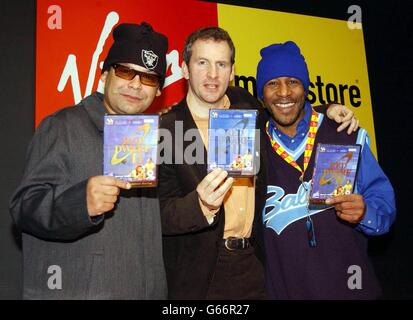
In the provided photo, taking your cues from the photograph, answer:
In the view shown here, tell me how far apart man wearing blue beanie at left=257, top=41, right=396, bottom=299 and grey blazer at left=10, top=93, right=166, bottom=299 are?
2.54 feet

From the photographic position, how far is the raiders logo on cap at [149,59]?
2.40 meters

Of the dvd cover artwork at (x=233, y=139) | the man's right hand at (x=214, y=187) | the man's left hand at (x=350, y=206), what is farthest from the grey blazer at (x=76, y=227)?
the man's left hand at (x=350, y=206)

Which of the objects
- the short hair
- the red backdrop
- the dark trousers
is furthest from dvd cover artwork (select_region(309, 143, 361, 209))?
the red backdrop

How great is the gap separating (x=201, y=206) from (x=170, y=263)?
505 mm

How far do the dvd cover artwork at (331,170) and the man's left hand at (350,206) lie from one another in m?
0.03

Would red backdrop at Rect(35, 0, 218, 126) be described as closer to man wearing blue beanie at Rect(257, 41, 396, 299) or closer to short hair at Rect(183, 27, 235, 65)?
short hair at Rect(183, 27, 235, 65)

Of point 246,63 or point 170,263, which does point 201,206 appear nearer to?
point 170,263

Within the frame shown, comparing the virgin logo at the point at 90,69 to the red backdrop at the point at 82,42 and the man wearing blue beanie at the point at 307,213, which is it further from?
the man wearing blue beanie at the point at 307,213

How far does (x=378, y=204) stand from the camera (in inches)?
104

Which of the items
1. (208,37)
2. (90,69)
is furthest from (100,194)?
(90,69)

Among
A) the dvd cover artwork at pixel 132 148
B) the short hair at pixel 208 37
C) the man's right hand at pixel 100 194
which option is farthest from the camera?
the short hair at pixel 208 37

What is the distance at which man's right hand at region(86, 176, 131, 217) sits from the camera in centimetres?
194

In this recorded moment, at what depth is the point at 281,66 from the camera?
2863 millimetres

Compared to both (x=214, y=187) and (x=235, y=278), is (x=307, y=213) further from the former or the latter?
(x=214, y=187)
